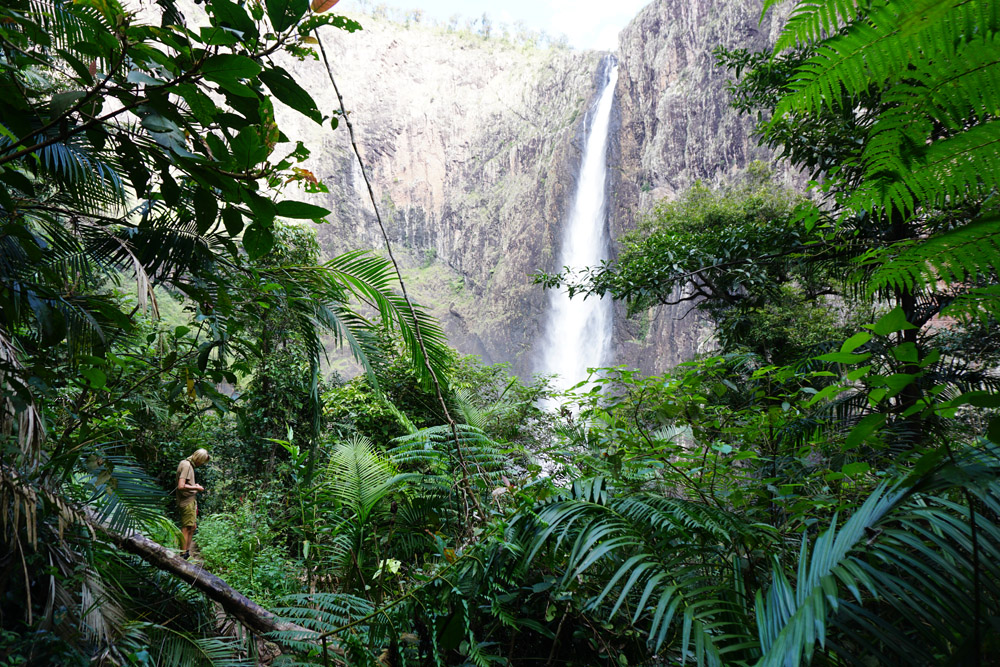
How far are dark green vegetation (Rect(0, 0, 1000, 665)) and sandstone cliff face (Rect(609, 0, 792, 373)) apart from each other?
1748 cm

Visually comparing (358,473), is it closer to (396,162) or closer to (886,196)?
(886,196)

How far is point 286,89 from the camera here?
34.5 inches

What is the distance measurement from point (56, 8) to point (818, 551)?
2095 millimetres

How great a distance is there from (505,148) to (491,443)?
36.7 meters

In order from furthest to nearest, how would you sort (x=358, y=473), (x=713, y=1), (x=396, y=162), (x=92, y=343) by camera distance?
1. (x=396, y=162)
2. (x=713, y=1)
3. (x=358, y=473)
4. (x=92, y=343)

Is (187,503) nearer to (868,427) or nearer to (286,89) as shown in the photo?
(286,89)

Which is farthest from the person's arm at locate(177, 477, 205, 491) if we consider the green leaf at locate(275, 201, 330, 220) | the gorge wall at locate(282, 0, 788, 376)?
the gorge wall at locate(282, 0, 788, 376)

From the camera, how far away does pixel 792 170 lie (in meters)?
16.8

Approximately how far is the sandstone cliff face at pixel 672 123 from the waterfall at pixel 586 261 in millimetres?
776

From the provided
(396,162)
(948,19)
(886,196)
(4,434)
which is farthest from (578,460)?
(396,162)

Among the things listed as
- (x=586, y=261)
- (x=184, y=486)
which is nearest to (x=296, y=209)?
(x=184, y=486)

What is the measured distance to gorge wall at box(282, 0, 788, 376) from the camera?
21828mm

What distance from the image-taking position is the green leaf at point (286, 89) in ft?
2.80

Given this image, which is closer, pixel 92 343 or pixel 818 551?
pixel 818 551
